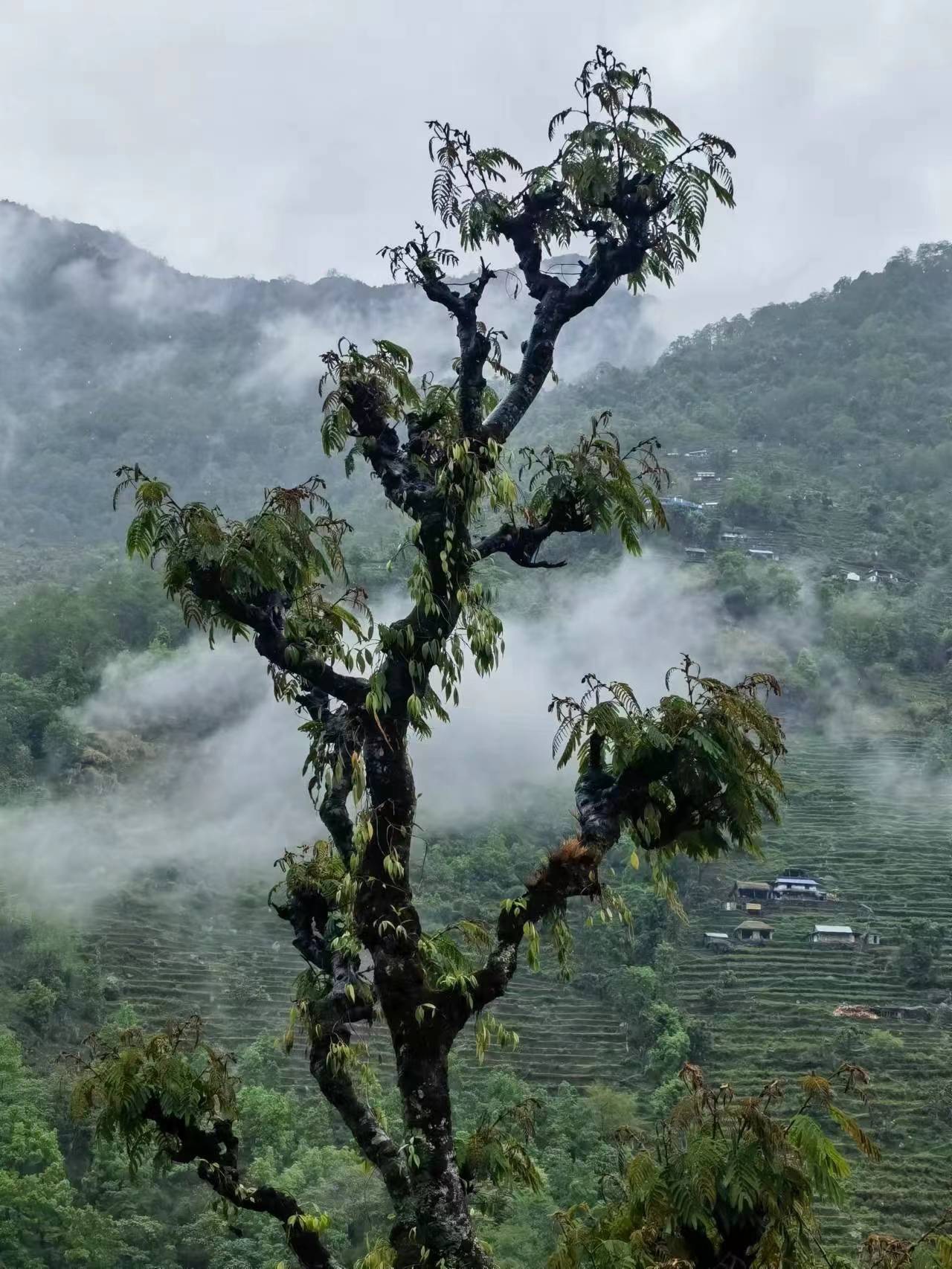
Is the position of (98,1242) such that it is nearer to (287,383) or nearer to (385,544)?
(385,544)

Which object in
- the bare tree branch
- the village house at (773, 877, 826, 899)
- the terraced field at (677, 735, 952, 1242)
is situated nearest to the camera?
the bare tree branch

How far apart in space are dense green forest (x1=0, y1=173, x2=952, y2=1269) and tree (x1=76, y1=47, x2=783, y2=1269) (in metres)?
0.20

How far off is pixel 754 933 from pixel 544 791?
10.4 metres

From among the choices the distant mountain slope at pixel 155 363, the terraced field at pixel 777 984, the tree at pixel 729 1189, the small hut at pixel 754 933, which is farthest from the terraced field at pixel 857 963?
the distant mountain slope at pixel 155 363

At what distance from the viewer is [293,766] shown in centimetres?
4288

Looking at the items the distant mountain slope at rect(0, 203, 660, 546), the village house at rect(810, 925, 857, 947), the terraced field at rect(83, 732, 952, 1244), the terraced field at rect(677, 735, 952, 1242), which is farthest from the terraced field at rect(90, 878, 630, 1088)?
the distant mountain slope at rect(0, 203, 660, 546)

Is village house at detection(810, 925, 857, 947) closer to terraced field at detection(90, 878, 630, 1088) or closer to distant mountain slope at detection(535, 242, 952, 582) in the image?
terraced field at detection(90, 878, 630, 1088)

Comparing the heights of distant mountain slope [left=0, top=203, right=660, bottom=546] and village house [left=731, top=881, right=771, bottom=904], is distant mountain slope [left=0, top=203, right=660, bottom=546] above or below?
above

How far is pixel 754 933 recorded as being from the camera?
33.2 metres

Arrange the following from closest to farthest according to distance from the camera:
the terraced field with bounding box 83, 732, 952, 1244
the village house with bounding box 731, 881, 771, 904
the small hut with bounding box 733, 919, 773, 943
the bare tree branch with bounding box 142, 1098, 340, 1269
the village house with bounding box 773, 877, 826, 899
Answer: the bare tree branch with bounding box 142, 1098, 340, 1269
the terraced field with bounding box 83, 732, 952, 1244
the small hut with bounding box 733, 919, 773, 943
the village house with bounding box 773, 877, 826, 899
the village house with bounding box 731, 881, 771, 904

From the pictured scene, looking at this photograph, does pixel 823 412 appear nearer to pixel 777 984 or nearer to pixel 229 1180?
pixel 777 984

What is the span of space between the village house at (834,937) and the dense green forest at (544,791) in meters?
0.37

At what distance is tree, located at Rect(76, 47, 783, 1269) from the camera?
2.63 m

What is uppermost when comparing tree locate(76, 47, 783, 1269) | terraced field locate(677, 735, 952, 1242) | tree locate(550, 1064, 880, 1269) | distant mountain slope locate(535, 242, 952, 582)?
distant mountain slope locate(535, 242, 952, 582)
